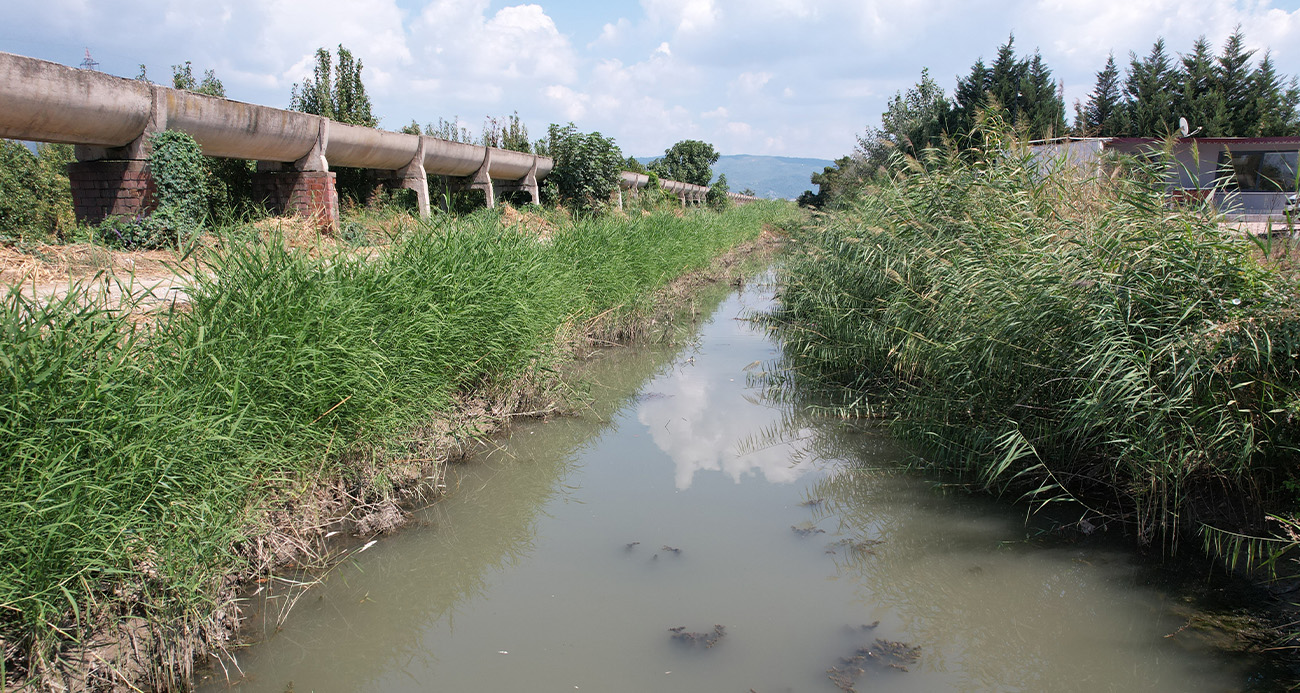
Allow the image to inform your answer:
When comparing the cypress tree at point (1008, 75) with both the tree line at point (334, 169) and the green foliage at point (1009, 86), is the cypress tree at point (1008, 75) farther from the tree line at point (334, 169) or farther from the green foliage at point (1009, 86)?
the tree line at point (334, 169)

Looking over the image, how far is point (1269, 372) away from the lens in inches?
144

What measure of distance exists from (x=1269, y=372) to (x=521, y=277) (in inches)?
199

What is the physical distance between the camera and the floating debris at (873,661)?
3.21 m

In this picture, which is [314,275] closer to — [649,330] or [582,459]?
[582,459]

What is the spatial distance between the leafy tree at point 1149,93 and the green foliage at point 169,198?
28167 mm

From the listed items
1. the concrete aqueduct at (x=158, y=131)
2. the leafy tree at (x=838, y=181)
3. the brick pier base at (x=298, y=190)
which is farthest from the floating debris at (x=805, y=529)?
the brick pier base at (x=298, y=190)

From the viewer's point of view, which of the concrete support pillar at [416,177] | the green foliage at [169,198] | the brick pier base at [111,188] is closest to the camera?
the green foliage at [169,198]

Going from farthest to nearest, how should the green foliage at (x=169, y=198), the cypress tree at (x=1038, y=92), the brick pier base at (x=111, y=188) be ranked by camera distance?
the cypress tree at (x=1038, y=92) → the brick pier base at (x=111, y=188) → the green foliage at (x=169, y=198)

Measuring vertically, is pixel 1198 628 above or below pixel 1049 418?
below

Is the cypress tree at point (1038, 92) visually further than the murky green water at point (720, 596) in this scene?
Yes

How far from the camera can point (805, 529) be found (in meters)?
4.68

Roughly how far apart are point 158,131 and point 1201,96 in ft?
108

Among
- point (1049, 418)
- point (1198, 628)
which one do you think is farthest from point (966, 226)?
point (1198, 628)

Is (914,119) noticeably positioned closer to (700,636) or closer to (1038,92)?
(1038,92)
